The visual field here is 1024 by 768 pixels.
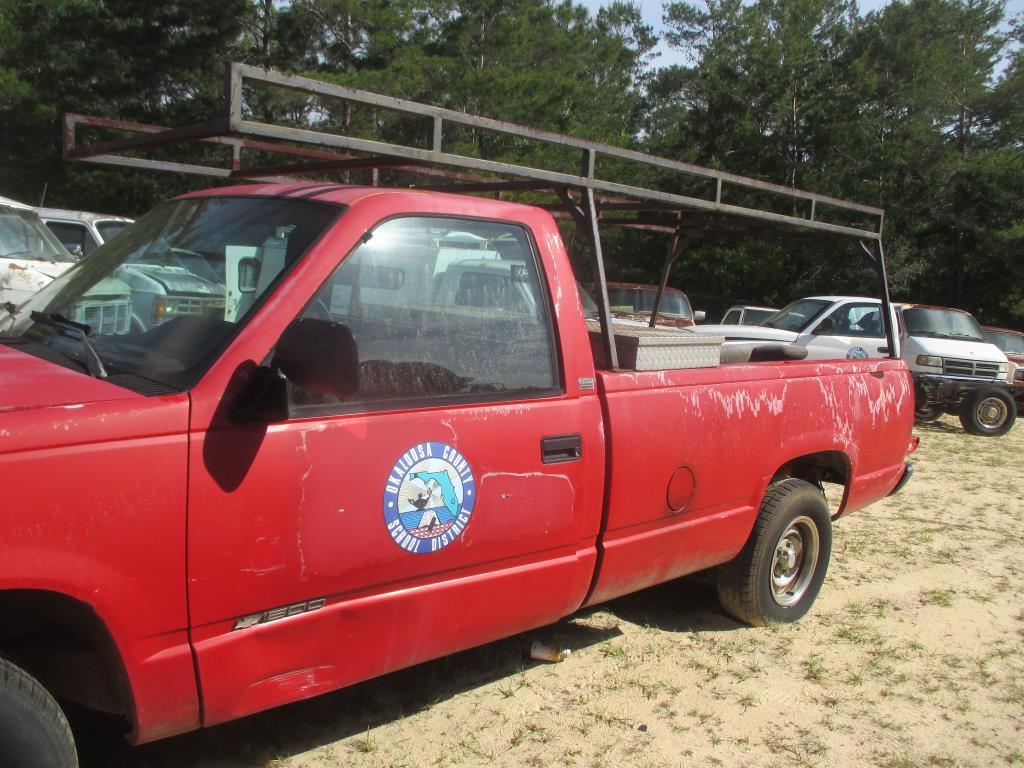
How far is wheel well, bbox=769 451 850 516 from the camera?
4.57 metres

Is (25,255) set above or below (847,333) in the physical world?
above

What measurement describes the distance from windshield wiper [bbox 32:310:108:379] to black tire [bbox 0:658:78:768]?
0.78 meters

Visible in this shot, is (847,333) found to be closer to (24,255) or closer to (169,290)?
(24,255)

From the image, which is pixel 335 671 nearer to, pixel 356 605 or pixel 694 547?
pixel 356 605

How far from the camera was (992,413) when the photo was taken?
1247 cm

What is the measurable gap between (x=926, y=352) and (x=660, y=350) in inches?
414

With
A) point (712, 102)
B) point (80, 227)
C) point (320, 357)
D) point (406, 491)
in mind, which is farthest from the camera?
point (712, 102)

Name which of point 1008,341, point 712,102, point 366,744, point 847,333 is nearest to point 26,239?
point 366,744

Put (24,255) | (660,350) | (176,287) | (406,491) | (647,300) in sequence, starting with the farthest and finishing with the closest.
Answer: (647,300)
(24,255)
(660,350)
(176,287)
(406,491)

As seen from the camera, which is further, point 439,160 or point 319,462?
point 439,160

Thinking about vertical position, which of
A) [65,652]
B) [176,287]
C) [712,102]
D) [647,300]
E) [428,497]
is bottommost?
[65,652]

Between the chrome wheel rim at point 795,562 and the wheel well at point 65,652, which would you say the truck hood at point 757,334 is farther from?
the wheel well at point 65,652

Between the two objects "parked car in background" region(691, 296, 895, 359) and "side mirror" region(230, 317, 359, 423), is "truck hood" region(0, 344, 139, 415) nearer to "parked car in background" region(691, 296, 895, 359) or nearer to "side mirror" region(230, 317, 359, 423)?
"side mirror" region(230, 317, 359, 423)

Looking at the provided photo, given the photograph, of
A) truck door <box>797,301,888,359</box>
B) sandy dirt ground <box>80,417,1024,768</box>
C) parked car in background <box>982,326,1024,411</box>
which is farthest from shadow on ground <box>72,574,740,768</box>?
parked car in background <box>982,326,1024,411</box>
